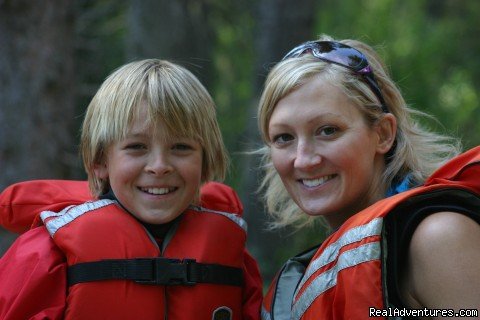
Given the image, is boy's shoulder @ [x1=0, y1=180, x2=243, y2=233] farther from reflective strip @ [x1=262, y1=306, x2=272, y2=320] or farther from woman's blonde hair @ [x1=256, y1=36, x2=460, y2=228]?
woman's blonde hair @ [x1=256, y1=36, x2=460, y2=228]

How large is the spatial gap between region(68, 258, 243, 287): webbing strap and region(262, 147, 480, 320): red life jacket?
72 cm

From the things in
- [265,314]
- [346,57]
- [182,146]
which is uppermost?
[346,57]

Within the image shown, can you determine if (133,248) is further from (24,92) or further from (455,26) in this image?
(455,26)

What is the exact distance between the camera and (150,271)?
10.5 ft

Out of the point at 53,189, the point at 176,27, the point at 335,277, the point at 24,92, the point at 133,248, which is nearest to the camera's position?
the point at 335,277

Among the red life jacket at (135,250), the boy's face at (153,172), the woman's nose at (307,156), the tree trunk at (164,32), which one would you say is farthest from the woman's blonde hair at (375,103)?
the tree trunk at (164,32)

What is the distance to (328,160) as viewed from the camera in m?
3.02

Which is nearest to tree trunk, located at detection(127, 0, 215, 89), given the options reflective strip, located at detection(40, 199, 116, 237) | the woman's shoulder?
reflective strip, located at detection(40, 199, 116, 237)

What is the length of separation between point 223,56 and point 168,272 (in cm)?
1174

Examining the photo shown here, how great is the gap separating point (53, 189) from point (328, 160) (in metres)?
1.29

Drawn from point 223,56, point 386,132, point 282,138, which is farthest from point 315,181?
point 223,56

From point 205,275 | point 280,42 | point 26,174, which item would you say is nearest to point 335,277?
point 205,275

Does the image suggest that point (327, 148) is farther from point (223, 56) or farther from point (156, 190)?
point (223, 56)

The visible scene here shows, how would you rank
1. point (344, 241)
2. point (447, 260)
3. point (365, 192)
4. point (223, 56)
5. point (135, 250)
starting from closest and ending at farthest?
point (447, 260) < point (344, 241) < point (365, 192) < point (135, 250) < point (223, 56)
